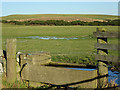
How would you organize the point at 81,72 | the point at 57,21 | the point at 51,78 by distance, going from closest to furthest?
1. the point at 81,72
2. the point at 51,78
3. the point at 57,21

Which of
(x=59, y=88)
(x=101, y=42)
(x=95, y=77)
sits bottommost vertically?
(x=59, y=88)

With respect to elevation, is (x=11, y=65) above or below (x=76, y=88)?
above

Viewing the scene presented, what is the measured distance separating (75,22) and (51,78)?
25.9 metres

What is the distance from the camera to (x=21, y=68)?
6.08 meters

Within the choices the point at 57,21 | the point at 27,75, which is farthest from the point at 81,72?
the point at 57,21

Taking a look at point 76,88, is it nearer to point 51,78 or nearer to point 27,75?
point 51,78

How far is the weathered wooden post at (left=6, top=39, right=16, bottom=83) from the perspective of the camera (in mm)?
5910

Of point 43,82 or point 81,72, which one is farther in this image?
point 43,82

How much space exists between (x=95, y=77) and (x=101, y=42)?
2.54 ft

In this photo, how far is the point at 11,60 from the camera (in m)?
5.96

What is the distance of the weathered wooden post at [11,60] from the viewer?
5.91 m

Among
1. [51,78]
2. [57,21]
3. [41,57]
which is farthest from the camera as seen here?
[57,21]

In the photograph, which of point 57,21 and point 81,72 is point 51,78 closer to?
point 81,72

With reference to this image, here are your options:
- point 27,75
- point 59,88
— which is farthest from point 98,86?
point 27,75
